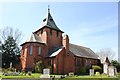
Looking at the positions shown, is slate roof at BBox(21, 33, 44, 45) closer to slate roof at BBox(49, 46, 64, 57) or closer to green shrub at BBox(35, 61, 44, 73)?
slate roof at BBox(49, 46, 64, 57)

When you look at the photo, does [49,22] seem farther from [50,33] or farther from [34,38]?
[34,38]

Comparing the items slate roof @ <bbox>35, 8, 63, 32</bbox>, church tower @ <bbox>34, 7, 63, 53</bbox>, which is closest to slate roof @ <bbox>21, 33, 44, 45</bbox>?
church tower @ <bbox>34, 7, 63, 53</bbox>

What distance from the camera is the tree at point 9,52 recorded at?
38062 millimetres

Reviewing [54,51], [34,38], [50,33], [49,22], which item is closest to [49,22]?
[49,22]

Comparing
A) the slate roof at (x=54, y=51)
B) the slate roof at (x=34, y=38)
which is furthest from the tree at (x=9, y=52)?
the slate roof at (x=54, y=51)

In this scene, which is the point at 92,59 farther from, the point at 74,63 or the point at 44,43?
the point at 44,43

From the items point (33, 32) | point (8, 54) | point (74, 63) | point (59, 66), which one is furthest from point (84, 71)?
point (8, 54)

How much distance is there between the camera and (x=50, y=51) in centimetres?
3662

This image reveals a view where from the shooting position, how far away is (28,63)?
34031 millimetres

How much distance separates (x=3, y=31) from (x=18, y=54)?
20.6 ft

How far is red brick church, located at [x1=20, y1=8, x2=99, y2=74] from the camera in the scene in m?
34.0

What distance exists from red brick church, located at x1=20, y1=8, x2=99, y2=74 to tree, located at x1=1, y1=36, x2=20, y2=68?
3.25 m

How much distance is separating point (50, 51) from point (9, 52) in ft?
30.2

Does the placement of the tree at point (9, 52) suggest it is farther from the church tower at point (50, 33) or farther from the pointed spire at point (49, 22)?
the pointed spire at point (49, 22)
